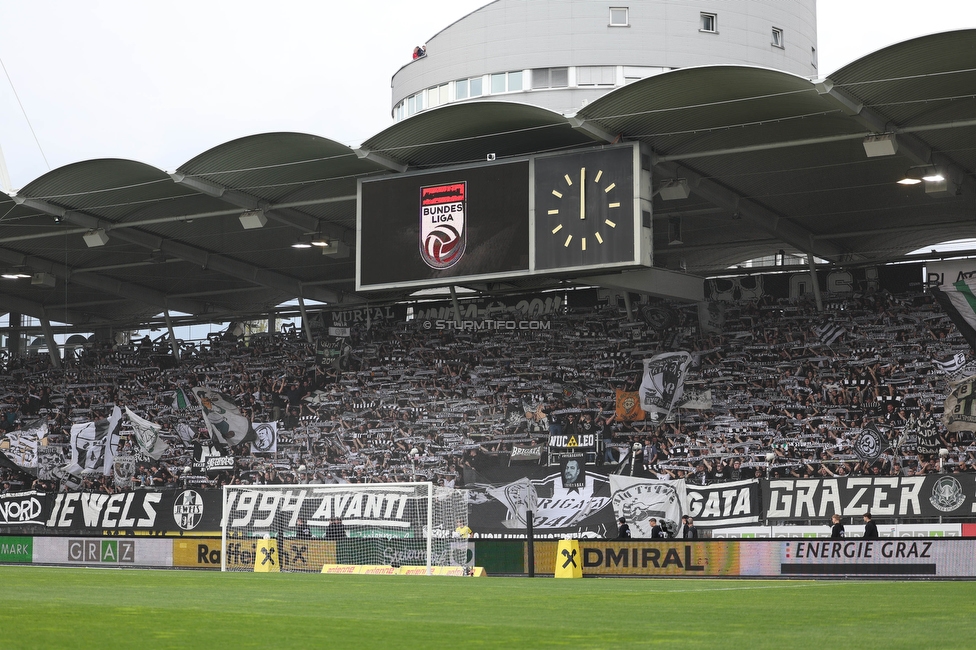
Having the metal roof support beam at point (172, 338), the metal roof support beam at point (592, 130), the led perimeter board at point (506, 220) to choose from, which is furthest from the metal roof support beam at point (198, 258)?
the metal roof support beam at point (592, 130)

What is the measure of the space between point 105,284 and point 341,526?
53.5ft

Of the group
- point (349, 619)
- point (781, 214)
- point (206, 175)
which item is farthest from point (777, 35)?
point (349, 619)

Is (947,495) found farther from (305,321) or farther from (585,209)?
(305,321)

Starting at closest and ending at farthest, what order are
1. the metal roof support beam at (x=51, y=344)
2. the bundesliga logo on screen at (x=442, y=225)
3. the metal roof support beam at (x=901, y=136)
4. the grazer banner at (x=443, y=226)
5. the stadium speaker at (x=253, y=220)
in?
the metal roof support beam at (x=901, y=136) < the grazer banner at (x=443, y=226) < the bundesliga logo on screen at (x=442, y=225) < the stadium speaker at (x=253, y=220) < the metal roof support beam at (x=51, y=344)

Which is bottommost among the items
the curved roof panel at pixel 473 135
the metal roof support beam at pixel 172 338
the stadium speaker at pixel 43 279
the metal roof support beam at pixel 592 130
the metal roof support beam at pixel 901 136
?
the metal roof support beam at pixel 172 338

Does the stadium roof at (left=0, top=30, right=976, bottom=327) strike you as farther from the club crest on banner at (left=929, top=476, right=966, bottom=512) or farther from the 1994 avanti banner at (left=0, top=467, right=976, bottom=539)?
the 1994 avanti banner at (left=0, top=467, right=976, bottom=539)

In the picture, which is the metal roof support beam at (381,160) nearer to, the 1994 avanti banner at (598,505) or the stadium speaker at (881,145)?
the 1994 avanti banner at (598,505)

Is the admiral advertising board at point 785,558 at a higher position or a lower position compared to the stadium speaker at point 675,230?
lower

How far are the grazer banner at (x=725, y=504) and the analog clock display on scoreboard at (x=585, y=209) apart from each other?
7233mm

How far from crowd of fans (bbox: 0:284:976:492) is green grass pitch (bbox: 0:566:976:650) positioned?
12713 millimetres

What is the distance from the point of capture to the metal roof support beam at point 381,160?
26328 mm

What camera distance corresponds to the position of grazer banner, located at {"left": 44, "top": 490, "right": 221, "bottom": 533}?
3362 cm

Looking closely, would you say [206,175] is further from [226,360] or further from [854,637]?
[854,637]

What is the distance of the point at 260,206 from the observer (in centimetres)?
2994
